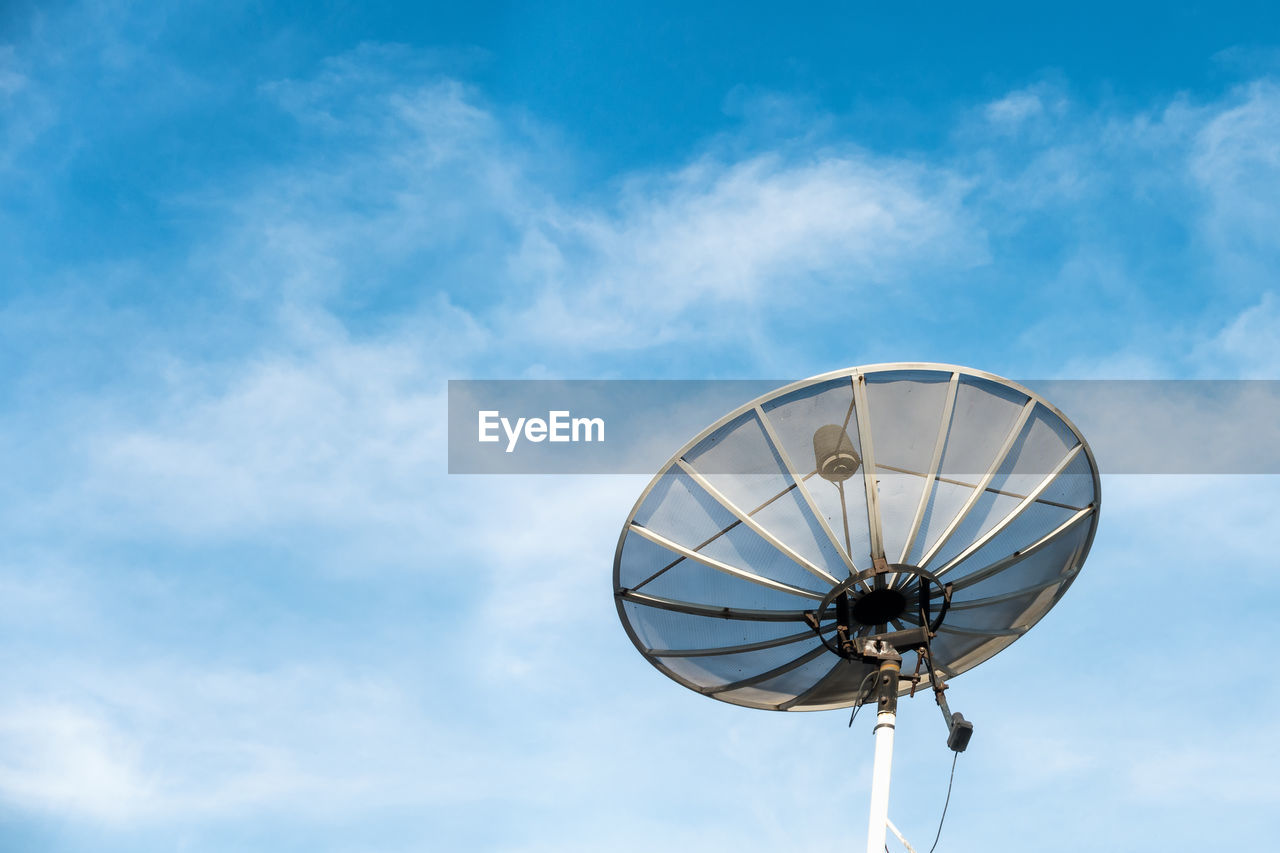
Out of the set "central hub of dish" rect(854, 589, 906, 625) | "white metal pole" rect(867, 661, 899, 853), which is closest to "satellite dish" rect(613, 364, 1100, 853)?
"central hub of dish" rect(854, 589, 906, 625)

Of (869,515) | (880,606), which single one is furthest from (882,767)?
(869,515)

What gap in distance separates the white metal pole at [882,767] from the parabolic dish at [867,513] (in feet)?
3.75

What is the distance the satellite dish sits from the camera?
Answer: 13812 mm

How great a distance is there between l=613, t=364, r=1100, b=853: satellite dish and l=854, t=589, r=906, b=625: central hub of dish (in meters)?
0.02

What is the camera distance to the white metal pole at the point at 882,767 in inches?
448

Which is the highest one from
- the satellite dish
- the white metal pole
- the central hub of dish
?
the satellite dish

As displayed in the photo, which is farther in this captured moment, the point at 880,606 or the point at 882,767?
the point at 880,606

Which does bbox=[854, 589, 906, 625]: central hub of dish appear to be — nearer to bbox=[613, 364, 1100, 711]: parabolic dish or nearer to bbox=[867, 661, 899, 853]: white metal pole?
bbox=[613, 364, 1100, 711]: parabolic dish

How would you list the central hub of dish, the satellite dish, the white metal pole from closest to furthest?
the white metal pole, the satellite dish, the central hub of dish

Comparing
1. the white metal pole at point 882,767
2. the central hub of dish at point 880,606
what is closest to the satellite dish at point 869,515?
the central hub of dish at point 880,606

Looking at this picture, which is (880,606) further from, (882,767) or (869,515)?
(882,767)

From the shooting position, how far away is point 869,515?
14.1 meters

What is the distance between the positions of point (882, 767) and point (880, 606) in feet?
9.00

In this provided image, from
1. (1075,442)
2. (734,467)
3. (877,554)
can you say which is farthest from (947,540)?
(734,467)
